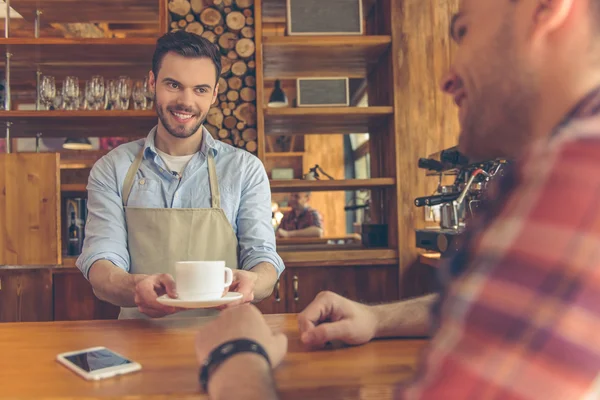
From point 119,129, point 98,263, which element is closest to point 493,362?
point 98,263

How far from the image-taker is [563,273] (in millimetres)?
445

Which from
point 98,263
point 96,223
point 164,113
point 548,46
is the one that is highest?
point 164,113

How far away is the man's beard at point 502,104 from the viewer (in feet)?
1.91

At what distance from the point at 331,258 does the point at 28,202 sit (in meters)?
1.62

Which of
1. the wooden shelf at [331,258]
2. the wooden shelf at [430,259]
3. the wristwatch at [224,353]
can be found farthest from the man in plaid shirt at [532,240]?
the wooden shelf at [331,258]

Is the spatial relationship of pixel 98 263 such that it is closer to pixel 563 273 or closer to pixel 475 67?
pixel 475 67

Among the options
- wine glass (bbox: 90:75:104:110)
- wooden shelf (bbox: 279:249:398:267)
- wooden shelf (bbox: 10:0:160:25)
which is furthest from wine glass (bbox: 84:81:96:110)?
wooden shelf (bbox: 279:249:398:267)

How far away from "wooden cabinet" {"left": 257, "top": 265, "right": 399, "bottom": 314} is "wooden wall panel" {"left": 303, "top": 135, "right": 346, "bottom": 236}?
5.92 meters

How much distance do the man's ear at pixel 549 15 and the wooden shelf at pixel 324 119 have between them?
2620 mm

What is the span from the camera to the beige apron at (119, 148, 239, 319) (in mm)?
1965

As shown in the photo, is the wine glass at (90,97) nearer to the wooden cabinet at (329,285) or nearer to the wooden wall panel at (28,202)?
the wooden wall panel at (28,202)

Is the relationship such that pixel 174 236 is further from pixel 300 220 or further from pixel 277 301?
pixel 300 220

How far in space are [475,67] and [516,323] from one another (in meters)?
0.30

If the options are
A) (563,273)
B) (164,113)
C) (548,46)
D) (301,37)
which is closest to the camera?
(563,273)
